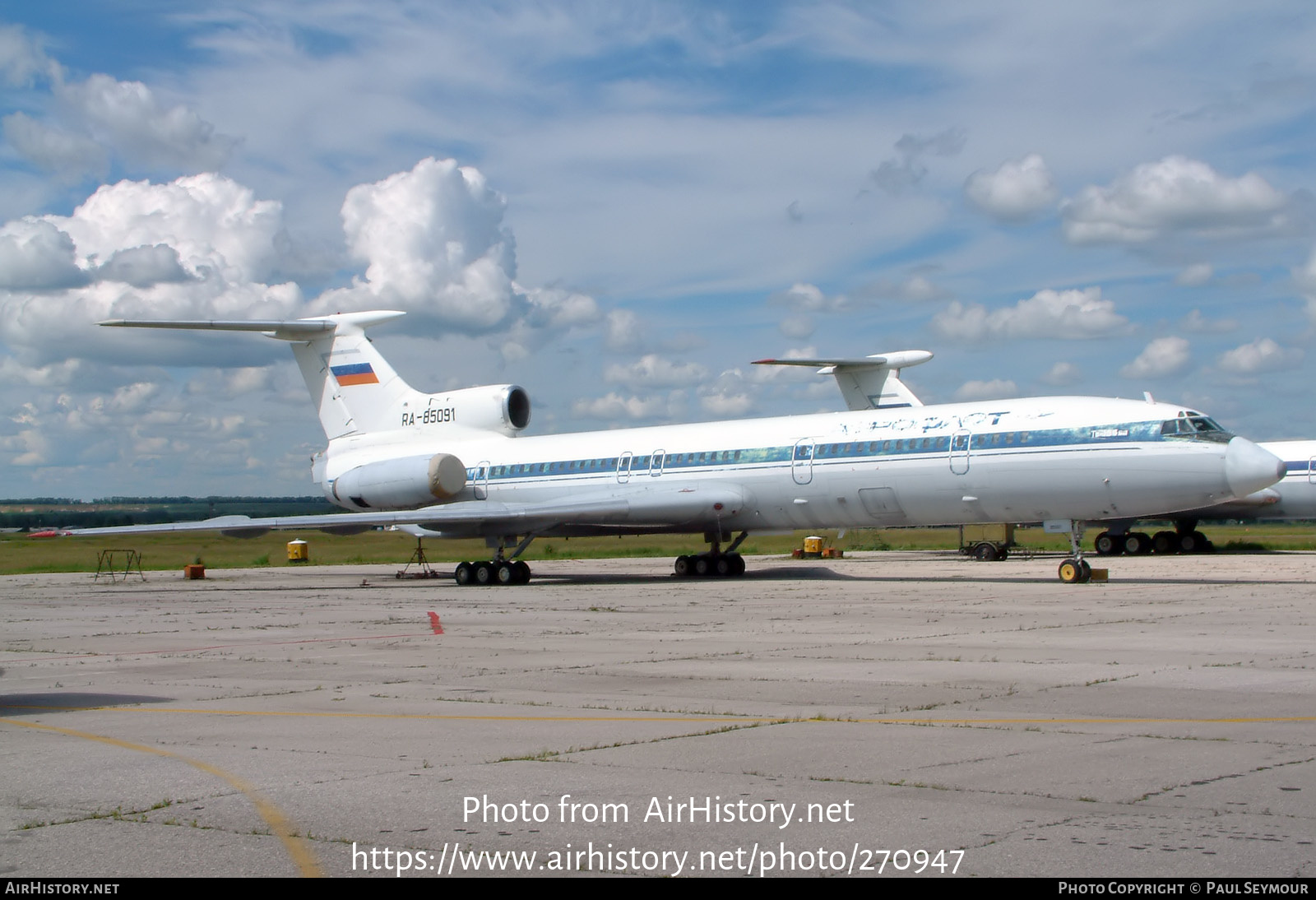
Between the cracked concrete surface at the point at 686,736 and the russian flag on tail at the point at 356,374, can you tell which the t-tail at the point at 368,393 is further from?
the cracked concrete surface at the point at 686,736

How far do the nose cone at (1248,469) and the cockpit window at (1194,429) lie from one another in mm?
421

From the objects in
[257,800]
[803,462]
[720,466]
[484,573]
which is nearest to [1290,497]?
[803,462]

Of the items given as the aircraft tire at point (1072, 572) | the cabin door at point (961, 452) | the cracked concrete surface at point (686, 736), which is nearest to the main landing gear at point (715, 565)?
the cabin door at point (961, 452)

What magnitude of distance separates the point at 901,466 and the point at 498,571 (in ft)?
34.3

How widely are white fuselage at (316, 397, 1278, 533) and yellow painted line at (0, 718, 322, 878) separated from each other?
763 inches

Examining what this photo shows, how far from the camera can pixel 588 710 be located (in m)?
9.83

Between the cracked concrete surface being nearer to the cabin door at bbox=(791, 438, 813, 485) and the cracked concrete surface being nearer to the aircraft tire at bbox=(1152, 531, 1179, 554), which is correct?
the cabin door at bbox=(791, 438, 813, 485)

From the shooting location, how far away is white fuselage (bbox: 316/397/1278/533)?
23.3m

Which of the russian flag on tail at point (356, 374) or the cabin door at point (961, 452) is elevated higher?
the russian flag on tail at point (356, 374)

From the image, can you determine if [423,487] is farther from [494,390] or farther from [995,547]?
[995,547]

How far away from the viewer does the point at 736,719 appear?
30.5ft

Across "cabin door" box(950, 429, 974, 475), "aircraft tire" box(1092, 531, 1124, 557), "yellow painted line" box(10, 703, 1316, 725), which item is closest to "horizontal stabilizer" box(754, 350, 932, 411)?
"aircraft tire" box(1092, 531, 1124, 557)

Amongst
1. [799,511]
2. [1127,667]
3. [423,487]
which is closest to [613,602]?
[799,511]

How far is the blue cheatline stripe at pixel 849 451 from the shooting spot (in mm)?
23781
